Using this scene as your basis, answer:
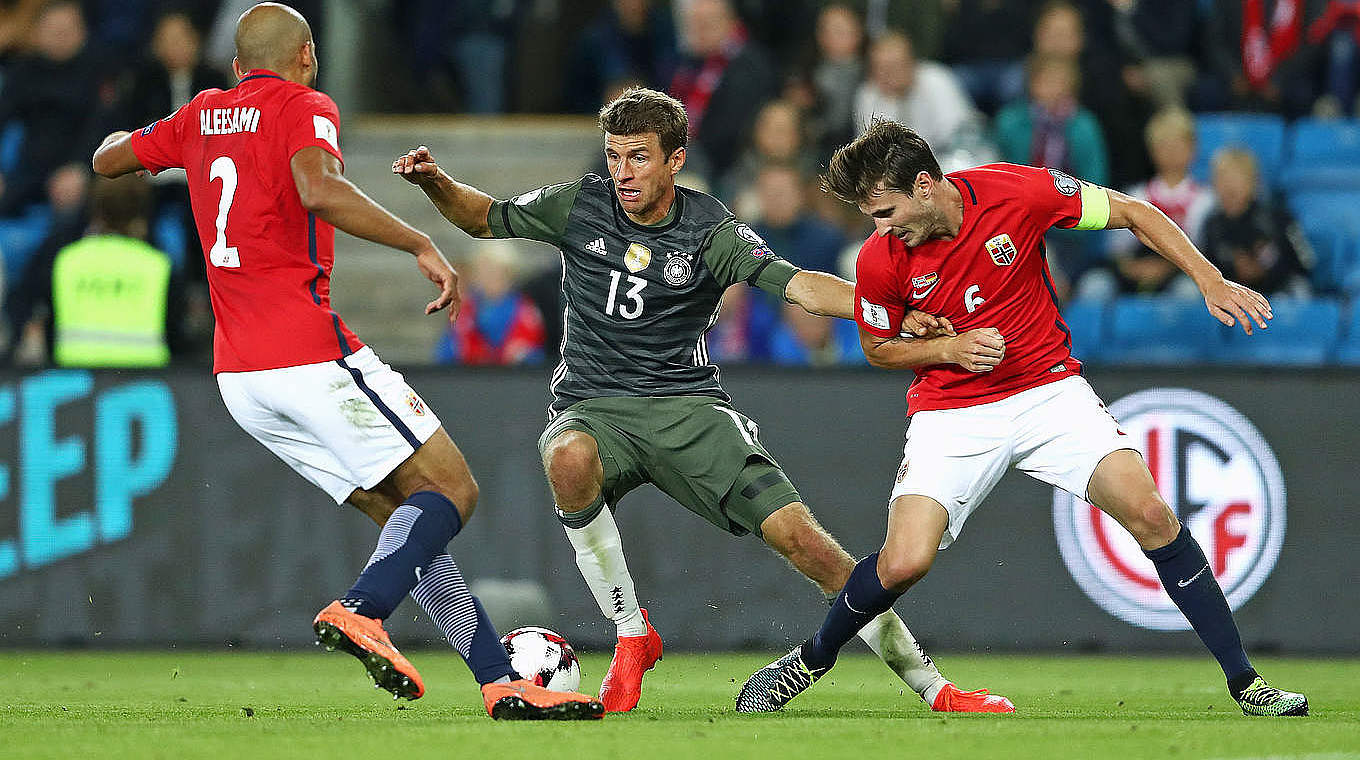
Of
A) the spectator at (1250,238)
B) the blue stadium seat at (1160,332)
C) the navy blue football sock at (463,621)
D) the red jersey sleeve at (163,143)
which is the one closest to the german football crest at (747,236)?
the navy blue football sock at (463,621)

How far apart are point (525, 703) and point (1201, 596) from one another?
223 cm

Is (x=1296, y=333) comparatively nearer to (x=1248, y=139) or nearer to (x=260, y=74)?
(x=1248, y=139)

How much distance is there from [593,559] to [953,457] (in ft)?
4.44

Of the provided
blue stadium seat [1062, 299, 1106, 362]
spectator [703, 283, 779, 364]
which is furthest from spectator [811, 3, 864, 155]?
blue stadium seat [1062, 299, 1106, 362]

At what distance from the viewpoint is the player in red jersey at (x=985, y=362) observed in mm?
5770

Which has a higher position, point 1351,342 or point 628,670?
point 1351,342

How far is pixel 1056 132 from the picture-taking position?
11.1 metres

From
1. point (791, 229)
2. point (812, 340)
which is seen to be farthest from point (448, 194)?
point (791, 229)

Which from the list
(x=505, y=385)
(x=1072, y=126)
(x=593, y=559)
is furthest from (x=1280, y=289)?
(x=593, y=559)

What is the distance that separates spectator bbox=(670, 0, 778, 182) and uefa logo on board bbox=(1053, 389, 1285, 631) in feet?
12.8

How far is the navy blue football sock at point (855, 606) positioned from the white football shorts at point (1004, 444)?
27cm

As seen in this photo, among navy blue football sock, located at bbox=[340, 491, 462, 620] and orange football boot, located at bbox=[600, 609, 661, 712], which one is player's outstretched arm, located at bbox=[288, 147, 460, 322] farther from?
orange football boot, located at bbox=[600, 609, 661, 712]

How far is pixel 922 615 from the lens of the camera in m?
8.73

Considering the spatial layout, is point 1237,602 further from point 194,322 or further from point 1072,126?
point 194,322
